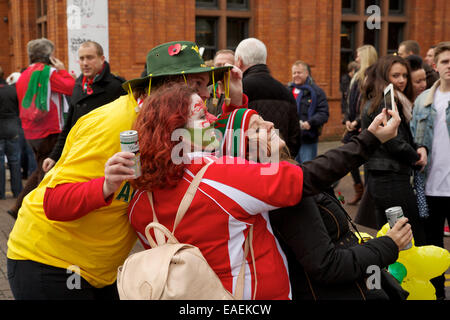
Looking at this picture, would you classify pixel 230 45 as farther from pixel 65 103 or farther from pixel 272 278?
pixel 272 278

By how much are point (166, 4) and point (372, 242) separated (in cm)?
1118

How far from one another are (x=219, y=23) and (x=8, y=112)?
6.48 metres

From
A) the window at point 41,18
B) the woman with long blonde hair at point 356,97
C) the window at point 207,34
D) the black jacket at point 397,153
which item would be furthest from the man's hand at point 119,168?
the window at point 41,18

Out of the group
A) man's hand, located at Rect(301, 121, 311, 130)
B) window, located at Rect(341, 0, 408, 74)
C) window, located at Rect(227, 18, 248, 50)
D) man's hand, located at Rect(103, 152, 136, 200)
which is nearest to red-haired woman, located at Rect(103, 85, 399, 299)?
man's hand, located at Rect(103, 152, 136, 200)

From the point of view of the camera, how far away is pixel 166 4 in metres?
12.4

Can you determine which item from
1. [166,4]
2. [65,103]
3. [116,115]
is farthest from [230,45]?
[116,115]

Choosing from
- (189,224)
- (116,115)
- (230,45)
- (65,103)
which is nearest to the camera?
(189,224)

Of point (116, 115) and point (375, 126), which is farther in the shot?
point (116, 115)

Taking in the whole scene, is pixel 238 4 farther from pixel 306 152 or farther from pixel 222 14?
pixel 306 152

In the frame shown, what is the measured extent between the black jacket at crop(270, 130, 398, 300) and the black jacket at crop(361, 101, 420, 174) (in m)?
1.99

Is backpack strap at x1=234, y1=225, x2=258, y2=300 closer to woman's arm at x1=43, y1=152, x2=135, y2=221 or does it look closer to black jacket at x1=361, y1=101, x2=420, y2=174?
woman's arm at x1=43, y1=152, x2=135, y2=221

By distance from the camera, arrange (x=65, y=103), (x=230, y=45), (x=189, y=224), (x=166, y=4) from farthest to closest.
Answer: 1. (x=230, y=45)
2. (x=166, y=4)
3. (x=65, y=103)
4. (x=189, y=224)

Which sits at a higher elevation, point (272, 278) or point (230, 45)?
point (230, 45)
